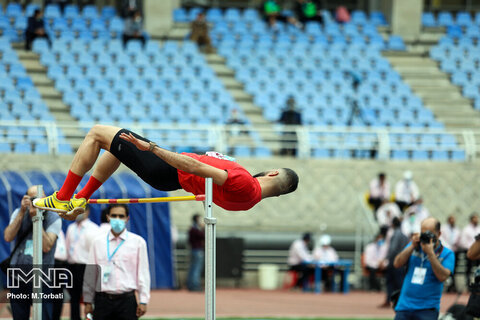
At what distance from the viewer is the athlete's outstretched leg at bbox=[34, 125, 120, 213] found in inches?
333

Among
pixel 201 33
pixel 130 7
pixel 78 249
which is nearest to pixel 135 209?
pixel 78 249

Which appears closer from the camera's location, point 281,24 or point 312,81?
point 312,81

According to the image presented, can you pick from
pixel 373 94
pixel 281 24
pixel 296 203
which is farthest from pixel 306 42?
pixel 296 203

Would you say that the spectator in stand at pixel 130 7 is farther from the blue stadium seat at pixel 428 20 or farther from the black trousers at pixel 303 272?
the black trousers at pixel 303 272

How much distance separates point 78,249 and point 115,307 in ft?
13.0

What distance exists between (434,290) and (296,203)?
13.6 meters

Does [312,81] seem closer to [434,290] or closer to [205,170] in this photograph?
[434,290]

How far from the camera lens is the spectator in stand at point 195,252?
70.5ft

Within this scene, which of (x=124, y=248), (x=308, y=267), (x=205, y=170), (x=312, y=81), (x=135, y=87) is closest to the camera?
(x=205, y=170)

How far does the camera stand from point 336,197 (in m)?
23.7

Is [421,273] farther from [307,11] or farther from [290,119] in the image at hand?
[307,11]

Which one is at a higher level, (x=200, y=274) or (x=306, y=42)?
(x=306, y=42)

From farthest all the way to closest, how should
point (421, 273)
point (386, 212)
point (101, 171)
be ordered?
point (386, 212), point (421, 273), point (101, 171)

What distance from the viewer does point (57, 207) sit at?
8.58 m
